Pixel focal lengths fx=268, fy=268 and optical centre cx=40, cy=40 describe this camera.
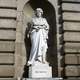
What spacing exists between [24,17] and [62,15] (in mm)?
1700

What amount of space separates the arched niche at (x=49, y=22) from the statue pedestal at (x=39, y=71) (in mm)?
870

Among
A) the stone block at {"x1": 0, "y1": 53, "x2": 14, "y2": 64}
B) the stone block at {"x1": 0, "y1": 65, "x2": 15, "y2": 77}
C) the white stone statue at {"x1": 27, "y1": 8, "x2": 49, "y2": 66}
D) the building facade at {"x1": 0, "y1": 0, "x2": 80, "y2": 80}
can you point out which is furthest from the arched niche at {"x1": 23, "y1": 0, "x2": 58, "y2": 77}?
the stone block at {"x1": 0, "y1": 53, "x2": 14, "y2": 64}

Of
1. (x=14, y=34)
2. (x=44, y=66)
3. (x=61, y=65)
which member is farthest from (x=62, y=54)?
(x=14, y=34)

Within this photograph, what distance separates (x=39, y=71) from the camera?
33.1ft

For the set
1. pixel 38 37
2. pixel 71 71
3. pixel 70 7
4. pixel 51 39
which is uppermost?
pixel 70 7

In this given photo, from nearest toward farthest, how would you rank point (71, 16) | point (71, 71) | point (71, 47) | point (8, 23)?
point (71, 71), point (8, 23), point (71, 47), point (71, 16)

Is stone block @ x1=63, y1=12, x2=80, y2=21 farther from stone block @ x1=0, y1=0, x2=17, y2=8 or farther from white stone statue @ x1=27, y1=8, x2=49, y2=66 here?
stone block @ x1=0, y1=0, x2=17, y2=8

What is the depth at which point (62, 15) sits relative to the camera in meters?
11.2

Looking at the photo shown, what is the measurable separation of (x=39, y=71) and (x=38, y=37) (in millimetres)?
1483

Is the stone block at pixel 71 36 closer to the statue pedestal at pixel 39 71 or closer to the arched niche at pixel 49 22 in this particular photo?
the arched niche at pixel 49 22

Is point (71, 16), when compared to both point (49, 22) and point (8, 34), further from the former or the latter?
point (8, 34)

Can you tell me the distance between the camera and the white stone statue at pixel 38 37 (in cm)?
1057

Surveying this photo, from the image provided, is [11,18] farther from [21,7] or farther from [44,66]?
[44,66]

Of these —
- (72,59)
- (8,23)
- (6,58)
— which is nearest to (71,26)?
(72,59)
